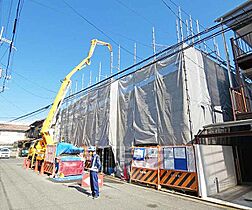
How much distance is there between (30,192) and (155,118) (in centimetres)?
607

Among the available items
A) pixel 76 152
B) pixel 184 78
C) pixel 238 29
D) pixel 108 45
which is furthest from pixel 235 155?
pixel 108 45

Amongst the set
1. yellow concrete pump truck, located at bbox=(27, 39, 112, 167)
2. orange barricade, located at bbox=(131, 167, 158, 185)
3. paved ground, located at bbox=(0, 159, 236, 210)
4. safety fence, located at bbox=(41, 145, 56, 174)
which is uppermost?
yellow concrete pump truck, located at bbox=(27, 39, 112, 167)

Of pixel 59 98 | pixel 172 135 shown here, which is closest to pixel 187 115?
pixel 172 135

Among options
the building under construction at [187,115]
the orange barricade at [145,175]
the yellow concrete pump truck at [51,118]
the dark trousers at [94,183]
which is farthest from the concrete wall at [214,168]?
the yellow concrete pump truck at [51,118]

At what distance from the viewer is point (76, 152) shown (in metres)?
10.9

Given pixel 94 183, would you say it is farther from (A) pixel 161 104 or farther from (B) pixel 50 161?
(B) pixel 50 161

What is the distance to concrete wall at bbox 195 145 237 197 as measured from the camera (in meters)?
6.36

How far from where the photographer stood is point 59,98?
12969 mm

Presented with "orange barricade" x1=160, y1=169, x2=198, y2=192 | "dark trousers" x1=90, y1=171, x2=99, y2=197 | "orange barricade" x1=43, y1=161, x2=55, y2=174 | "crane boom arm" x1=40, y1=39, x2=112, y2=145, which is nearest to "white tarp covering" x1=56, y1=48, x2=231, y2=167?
"orange barricade" x1=160, y1=169, x2=198, y2=192

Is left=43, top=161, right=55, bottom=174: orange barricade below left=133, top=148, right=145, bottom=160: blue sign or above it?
below

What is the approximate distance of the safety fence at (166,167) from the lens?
22.0ft

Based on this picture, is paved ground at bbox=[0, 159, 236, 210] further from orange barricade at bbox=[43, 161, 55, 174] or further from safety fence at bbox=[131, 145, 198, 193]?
orange barricade at bbox=[43, 161, 55, 174]

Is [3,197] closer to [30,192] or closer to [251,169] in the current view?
[30,192]

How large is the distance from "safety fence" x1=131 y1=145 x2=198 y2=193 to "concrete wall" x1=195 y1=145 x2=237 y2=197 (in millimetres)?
241
